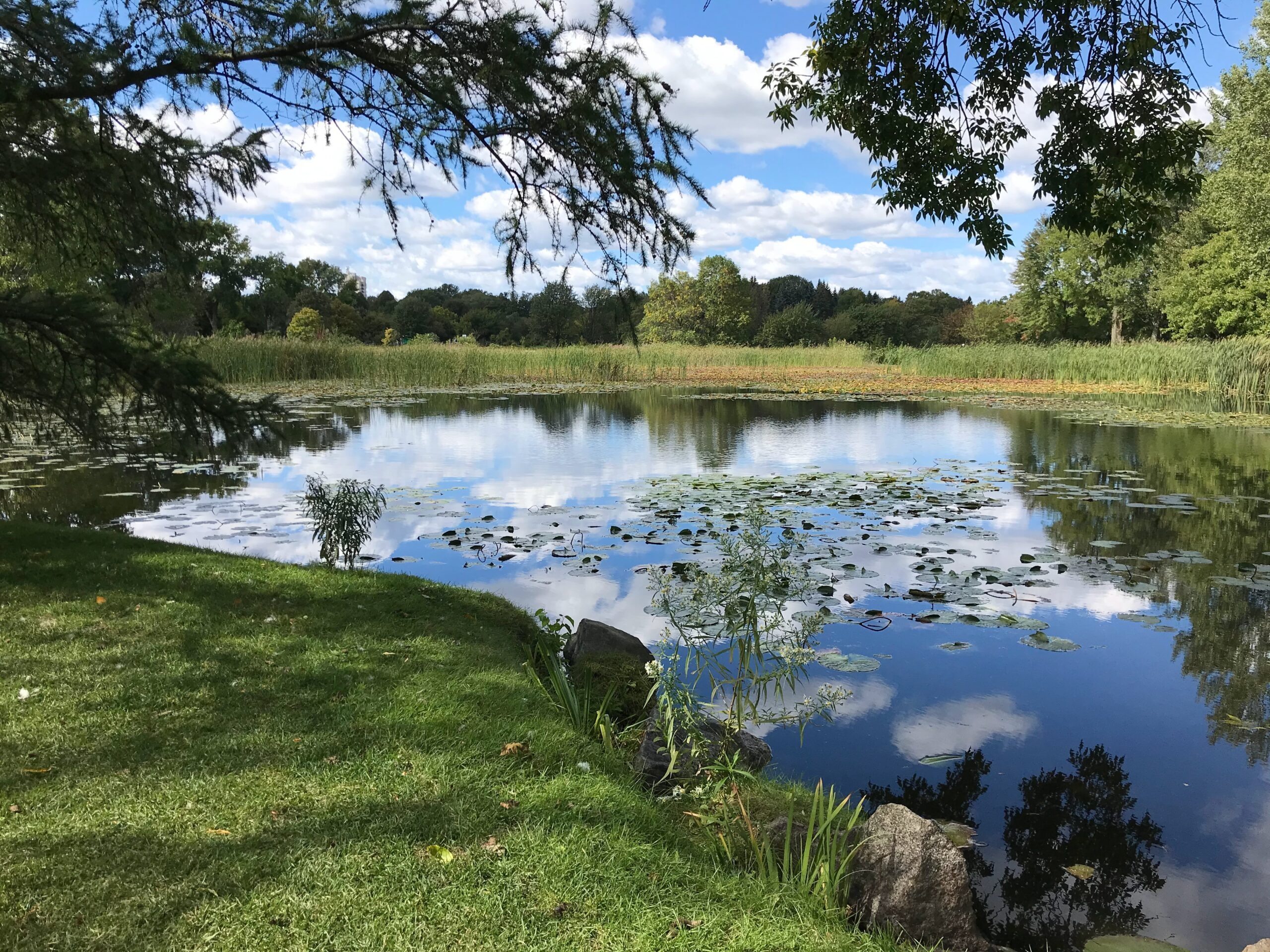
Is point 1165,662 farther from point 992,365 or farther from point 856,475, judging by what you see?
point 992,365

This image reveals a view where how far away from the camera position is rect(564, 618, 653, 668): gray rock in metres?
4.70

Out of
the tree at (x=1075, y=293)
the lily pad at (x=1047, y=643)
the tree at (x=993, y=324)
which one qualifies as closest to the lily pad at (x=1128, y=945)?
the lily pad at (x=1047, y=643)

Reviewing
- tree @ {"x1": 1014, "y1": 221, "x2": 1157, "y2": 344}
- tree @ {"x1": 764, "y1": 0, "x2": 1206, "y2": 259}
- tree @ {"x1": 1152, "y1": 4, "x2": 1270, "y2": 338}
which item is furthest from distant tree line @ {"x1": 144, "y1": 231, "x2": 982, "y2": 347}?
tree @ {"x1": 764, "y1": 0, "x2": 1206, "y2": 259}

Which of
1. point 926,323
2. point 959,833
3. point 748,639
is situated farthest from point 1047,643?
point 926,323

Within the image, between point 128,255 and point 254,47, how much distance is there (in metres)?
1.90

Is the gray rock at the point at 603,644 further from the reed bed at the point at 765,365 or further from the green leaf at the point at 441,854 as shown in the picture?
the reed bed at the point at 765,365

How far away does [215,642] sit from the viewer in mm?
4387

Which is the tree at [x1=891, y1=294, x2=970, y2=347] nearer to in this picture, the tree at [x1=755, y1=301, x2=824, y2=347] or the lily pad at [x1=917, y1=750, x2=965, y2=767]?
the tree at [x1=755, y1=301, x2=824, y2=347]

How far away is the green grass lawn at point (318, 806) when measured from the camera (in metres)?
2.31

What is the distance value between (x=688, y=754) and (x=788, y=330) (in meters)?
57.2

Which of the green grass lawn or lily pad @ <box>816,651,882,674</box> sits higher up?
the green grass lawn

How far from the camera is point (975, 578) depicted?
6.50 m

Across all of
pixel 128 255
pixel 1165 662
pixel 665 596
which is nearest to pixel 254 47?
pixel 128 255

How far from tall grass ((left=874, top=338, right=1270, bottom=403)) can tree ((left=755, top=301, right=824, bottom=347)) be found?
72.1ft
